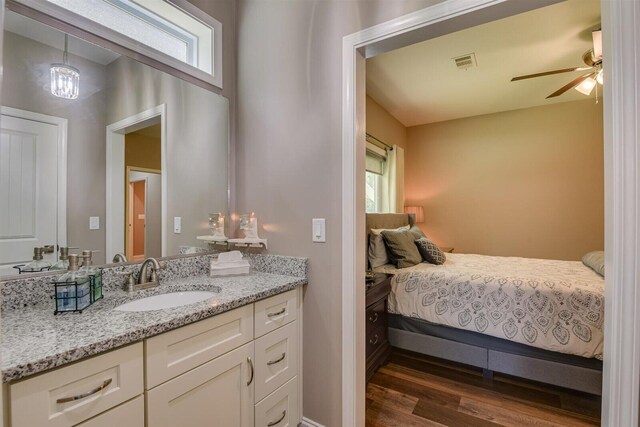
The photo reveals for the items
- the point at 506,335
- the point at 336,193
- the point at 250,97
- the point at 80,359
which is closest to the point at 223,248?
the point at 336,193

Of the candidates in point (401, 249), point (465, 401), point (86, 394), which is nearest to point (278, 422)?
point (86, 394)

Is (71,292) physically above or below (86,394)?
above

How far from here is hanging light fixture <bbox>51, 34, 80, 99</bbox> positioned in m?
1.23

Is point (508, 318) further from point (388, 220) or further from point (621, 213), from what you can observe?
point (388, 220)

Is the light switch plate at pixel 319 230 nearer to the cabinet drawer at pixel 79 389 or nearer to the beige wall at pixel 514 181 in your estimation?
the cabinet drawer at pixel 79 389

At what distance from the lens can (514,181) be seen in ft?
14.0

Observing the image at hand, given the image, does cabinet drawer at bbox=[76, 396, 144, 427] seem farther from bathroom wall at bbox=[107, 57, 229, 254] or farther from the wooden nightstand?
the wooden nightstand

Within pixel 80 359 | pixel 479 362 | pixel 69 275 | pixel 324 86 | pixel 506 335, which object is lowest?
pixel 479 362

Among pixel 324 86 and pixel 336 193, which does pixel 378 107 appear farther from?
pixel 336 193

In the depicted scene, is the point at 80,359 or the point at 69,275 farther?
the point at 69,275

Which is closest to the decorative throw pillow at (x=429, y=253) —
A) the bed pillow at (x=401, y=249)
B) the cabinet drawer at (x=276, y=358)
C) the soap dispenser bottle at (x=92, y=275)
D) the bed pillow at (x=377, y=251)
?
the bed pillow at (x=401, y=249)

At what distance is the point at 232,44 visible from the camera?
6.37 ft

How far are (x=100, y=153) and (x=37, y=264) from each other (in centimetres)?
Answer: 53

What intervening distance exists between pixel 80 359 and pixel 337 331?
3.49 feet
